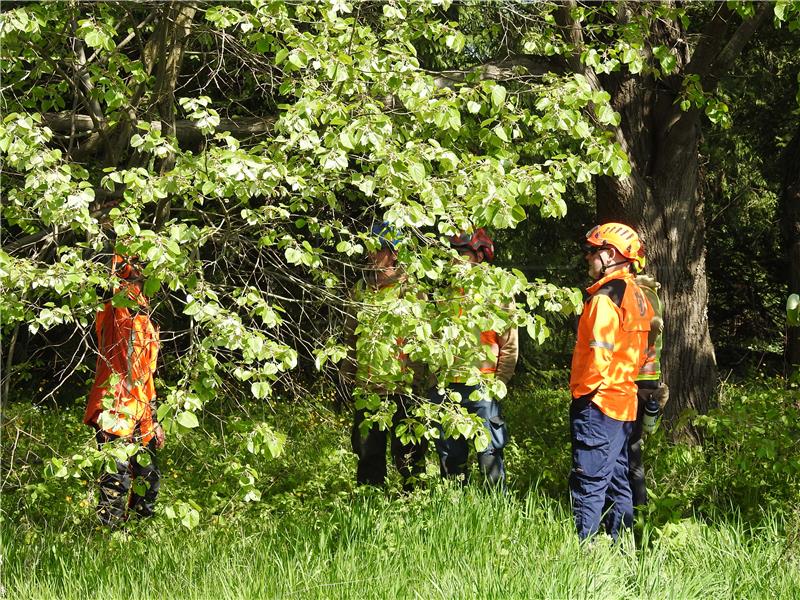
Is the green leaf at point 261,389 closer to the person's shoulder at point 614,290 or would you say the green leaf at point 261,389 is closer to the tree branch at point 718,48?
the person's shoulder at point 614,290

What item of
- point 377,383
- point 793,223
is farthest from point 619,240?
point 793,223

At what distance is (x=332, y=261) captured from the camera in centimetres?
497

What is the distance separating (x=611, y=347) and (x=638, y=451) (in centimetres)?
110

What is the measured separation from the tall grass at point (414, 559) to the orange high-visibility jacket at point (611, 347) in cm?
70

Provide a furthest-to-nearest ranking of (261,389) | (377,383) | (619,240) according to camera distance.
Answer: (619,240), (377,383), (261,389)

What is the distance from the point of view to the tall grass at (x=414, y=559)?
4.20 meters

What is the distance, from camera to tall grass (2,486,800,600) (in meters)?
4.20

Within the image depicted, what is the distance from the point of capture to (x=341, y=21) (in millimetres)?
4121

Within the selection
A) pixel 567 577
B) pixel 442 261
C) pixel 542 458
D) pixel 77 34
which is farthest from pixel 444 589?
pixel 542 458

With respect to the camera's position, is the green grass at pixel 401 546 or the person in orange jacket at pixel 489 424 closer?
the green grass at pixel 401 546

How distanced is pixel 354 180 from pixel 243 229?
0.82m

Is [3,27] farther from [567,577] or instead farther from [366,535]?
[567,577]

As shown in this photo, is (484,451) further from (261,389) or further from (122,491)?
(261,389)

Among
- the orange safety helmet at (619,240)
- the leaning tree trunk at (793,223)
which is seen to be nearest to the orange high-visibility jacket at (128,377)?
the orange safety helmet at (619,240)
